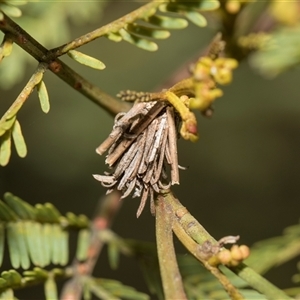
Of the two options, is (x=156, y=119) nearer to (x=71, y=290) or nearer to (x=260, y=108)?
(x=71, y=290)

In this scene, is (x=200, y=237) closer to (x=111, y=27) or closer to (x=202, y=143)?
(x=111, y=27)

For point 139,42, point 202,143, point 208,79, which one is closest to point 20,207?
point 139,42

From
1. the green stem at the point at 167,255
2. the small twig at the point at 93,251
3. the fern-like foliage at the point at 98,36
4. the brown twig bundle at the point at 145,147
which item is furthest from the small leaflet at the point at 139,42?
the small twig at the point at 93,251

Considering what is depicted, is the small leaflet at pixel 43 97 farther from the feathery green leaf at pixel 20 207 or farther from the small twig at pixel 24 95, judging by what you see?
the feathery green leaf at pixel 20 207

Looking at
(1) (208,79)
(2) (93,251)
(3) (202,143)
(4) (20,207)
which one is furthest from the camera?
(3) (202,143)

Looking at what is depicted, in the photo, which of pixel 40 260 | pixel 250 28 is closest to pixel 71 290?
pixel 40 260

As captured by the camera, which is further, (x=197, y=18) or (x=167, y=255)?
(x=197, y=18)
